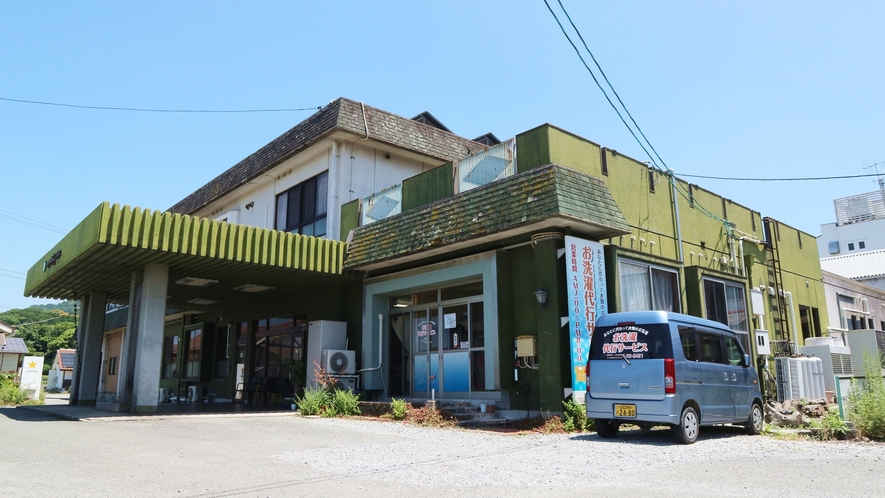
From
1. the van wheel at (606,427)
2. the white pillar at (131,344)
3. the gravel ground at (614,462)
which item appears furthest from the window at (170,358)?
the van wheel at (606,427)

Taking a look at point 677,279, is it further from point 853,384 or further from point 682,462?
point 682,462

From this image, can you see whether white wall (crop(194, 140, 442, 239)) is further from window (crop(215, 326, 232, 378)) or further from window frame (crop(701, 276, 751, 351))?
window frame (crop(701, 276, 751, 351))

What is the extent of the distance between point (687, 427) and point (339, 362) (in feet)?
30.3

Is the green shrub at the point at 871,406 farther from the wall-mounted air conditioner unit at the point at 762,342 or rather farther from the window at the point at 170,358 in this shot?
the window at the point at 170,358

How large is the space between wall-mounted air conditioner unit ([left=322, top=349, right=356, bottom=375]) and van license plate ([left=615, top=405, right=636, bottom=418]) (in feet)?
27.3

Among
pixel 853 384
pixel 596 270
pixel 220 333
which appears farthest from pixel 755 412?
pixel 220 333

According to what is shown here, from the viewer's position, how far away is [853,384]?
9.84m

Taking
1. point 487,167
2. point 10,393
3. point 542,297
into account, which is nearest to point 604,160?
point 487,167

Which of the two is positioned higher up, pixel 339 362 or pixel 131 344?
pixel 131 344

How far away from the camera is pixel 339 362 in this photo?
1578 centimetres

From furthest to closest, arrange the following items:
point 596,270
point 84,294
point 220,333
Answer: point 220,333 < point 84,294 < point 596,270

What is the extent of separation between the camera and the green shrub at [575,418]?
1056cm

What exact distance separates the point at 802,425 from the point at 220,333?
745 inches

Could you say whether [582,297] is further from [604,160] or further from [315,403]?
[315,403]
